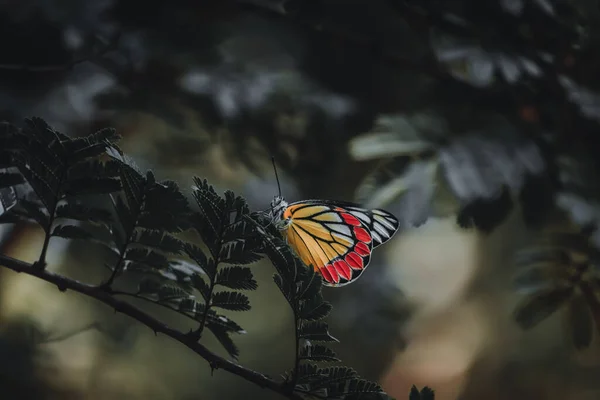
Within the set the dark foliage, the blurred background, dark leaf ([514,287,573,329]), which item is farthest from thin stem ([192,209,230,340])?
dark leaf ([514,287,573,329])

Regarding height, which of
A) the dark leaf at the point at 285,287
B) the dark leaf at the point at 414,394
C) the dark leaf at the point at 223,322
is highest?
the dark leaf at the point at 285,287

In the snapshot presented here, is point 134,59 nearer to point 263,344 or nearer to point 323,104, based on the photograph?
point 323,104

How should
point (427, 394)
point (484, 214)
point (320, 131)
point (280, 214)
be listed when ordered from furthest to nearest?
Result: point (320, 131) < point (484, 214) < point (280, 214) < point (427, 394)

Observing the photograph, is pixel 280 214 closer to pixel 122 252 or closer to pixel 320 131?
pixel 122 252

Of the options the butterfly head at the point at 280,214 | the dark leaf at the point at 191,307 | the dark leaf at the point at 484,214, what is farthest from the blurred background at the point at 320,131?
the dark leaf at the point at 191,307

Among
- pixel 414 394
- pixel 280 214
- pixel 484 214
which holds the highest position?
pixel 484 214

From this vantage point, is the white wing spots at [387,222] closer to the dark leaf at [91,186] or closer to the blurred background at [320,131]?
the blurred background at [320,131]

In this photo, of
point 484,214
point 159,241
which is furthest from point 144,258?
point 484,214
